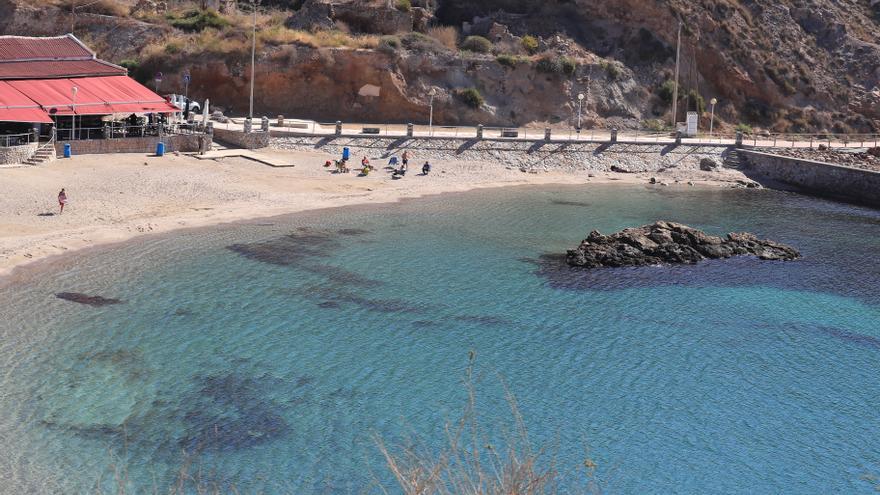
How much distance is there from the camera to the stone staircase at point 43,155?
44344mm

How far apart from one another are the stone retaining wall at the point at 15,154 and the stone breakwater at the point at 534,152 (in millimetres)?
13703

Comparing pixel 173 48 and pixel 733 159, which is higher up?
pixel 173 48

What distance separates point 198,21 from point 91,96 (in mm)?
19491

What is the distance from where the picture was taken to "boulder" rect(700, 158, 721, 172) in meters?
61.8

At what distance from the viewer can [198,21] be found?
6712cm

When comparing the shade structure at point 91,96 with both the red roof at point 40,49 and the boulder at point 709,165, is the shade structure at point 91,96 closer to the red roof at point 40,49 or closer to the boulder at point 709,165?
the red roof at point 40,49

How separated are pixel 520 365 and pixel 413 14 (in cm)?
4798

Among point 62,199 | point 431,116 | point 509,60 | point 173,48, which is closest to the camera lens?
point 62,199

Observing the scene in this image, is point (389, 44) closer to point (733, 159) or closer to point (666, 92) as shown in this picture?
point (666, 92)

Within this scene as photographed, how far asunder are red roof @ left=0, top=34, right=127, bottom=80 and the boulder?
33556 mm

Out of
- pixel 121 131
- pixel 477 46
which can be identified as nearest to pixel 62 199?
pixel 121 131

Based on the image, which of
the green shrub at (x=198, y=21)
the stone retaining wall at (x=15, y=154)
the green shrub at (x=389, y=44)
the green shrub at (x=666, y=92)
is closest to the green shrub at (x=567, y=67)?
the green shrub at (x=666, y=92)

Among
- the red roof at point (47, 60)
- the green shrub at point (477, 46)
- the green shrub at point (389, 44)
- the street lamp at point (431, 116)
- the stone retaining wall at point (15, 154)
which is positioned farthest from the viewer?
the green shrub at point (477, 46)

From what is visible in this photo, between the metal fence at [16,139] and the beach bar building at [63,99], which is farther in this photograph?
the beach bar building at [63,99]
